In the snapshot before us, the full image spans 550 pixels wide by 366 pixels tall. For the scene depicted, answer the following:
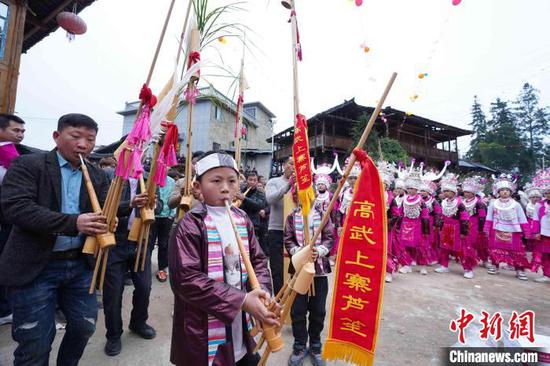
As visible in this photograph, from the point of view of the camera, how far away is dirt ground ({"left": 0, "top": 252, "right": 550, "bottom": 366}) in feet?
8.89

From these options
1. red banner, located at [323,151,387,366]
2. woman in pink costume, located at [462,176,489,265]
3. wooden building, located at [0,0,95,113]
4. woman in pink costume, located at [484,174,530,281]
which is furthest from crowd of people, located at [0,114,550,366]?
woman in pink costume, located at [462,176,489,265]

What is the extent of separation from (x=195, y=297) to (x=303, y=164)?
1.35m

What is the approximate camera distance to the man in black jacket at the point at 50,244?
1639 mm

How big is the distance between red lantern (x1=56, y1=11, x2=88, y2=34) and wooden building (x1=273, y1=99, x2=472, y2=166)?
Result: 16.3 m

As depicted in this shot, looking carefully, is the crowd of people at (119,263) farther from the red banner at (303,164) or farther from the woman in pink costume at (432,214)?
the woman in pink costume at (432,214)

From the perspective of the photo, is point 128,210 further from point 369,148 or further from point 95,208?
point 369,148

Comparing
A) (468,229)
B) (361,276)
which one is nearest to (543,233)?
(468,229)

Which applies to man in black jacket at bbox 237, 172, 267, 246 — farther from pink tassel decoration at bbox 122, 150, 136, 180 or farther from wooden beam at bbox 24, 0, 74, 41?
wooden beam at bbox 24, 0, 74, 41

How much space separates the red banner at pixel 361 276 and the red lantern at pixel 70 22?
634cm

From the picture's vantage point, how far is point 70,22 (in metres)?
5.14

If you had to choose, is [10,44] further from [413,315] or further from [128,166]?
[413,315]

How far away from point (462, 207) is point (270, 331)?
7.19m

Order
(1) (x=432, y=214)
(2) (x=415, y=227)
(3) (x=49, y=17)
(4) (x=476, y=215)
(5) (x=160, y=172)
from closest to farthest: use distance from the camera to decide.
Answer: (5) (x=160, y=172), (3) (x=49, y=17), (2) (x=415, y=227), (1) (x=432, y=214), (4) (x=476, y=215)

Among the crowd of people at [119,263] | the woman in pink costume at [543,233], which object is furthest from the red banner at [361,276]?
the woman in pink costume at [543,233]
